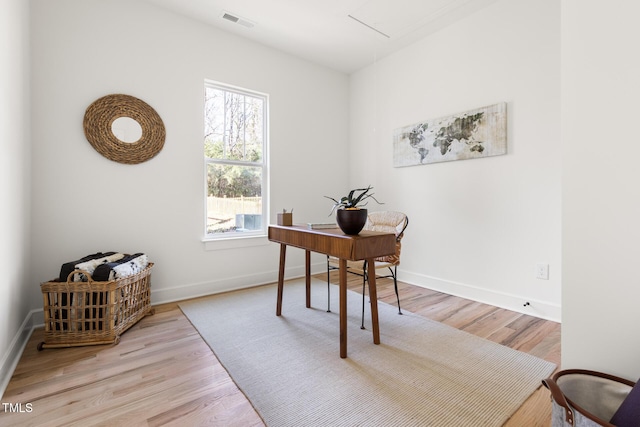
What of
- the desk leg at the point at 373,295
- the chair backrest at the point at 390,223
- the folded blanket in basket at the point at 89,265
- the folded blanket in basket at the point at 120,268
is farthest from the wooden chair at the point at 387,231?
the folded blanket in basket at the point at 89,265

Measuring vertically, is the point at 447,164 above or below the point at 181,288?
above

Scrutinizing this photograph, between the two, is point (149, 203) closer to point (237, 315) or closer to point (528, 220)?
point (237, 315)

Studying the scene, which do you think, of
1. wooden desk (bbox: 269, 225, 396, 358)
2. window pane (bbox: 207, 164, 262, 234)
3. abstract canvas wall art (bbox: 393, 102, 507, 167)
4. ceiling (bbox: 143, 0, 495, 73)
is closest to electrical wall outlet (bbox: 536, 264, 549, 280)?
abstract canvas wall art (bbox: 393, 102, 507, 167)

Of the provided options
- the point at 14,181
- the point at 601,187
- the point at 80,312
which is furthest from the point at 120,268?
the point at 601,187

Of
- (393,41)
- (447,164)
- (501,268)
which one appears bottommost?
(501,268)

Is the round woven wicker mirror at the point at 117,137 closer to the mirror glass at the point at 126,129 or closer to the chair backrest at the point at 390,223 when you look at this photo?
the mirror glass at the point at 126,129

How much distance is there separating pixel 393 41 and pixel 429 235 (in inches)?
91.7

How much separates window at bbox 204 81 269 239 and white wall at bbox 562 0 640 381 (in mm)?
2930

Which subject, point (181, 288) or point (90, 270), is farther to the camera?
point (181, 288)

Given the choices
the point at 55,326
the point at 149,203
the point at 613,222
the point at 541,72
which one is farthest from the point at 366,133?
the point at 55,326

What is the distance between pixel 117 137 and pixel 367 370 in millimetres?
2787

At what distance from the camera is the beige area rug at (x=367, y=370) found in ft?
4.46

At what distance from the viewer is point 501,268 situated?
2.76 meters

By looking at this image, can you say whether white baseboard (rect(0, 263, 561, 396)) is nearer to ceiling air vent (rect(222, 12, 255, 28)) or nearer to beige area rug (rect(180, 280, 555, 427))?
beige area rug (rect(180, 280, 555, 427))
